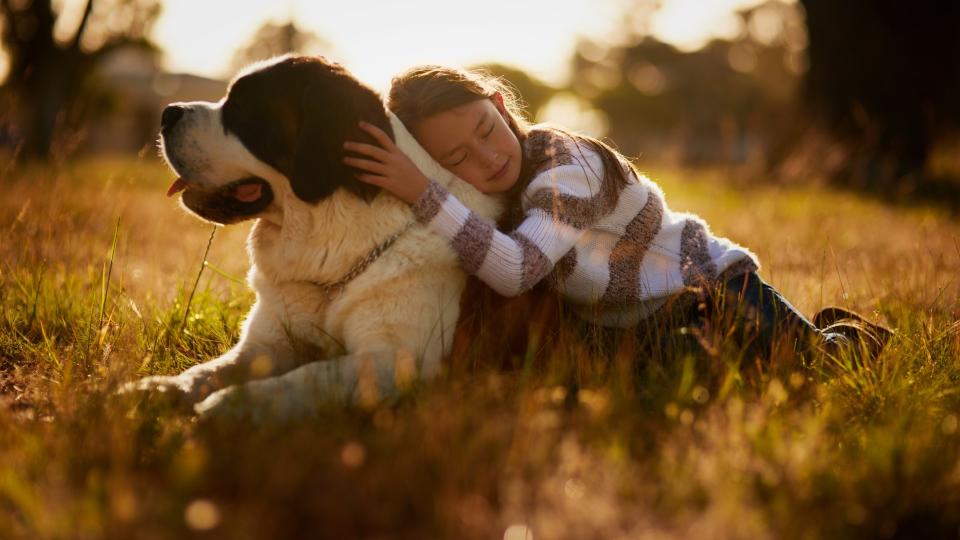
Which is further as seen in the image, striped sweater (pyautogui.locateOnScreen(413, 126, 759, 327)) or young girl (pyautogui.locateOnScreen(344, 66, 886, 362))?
young girl (pyautogui.locateOnScreen(344, 66, 886, 362))

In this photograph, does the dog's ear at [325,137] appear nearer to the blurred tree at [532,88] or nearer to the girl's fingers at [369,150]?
the girl's fingers at [369,150]

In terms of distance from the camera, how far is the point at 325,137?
2.38 m

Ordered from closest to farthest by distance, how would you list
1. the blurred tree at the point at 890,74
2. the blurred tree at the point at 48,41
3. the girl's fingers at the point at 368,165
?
the girl's fingers at the point at 368,165 → the blurred tree at the point at 890,74 → the blurred tree at the point at 48,41

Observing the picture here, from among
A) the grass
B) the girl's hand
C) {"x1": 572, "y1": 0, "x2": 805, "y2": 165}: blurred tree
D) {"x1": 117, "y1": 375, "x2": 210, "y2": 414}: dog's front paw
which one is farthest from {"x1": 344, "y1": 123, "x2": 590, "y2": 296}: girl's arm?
{"x1": 572, "y1": 0, "x2": 805, "y2": 165}: blurred tree

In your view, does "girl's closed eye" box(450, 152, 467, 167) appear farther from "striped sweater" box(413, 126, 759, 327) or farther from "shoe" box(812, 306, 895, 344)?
"shoe" box(812, 306, 895, 344)

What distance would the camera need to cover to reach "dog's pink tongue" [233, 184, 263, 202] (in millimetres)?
2516

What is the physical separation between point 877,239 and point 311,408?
5225 millimetres

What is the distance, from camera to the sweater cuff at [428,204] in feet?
7.97

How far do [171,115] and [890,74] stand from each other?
34.2ft

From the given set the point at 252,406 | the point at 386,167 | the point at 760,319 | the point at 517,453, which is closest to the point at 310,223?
the point at 386,167

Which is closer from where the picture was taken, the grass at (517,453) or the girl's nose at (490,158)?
the grass at (517,453)

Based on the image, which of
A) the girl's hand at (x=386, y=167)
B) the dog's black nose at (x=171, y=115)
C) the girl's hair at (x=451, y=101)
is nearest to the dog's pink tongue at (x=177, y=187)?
the dog's black nose at (x=171, y=115)

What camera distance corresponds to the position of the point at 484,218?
2590 millimetres

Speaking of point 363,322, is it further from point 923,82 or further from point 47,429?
point 923,82
